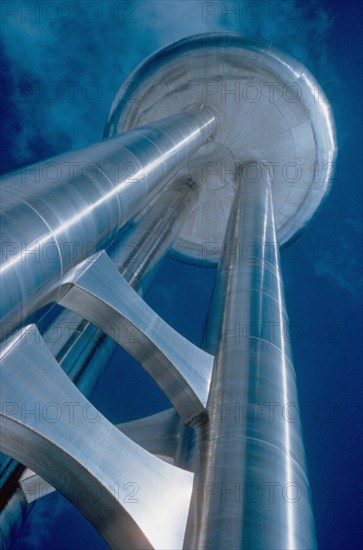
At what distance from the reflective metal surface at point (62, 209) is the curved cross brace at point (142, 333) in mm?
378

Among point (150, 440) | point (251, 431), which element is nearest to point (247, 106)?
point (150, 440)

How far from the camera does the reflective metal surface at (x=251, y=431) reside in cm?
419

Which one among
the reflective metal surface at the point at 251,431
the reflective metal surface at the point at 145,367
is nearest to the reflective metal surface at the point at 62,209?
the reflective metal surface at the point at 145,367

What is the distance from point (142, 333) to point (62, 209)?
191 cm

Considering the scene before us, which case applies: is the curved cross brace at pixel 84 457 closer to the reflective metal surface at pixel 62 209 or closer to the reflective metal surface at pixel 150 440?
the reflective metal surface at pixel 62 209

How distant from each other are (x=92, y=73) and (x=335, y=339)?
17.5m

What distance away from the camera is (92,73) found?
2473 centimetres

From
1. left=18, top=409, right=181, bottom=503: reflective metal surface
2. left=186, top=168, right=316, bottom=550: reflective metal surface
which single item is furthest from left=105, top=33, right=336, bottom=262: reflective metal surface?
left=18, top=409, right=181, bottom=503: reflective metal surface

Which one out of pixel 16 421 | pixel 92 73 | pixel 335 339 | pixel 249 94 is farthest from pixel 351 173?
pixel 16 421

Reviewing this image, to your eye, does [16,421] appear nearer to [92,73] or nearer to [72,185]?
[72,185]

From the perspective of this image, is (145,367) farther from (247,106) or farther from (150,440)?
(247,106)

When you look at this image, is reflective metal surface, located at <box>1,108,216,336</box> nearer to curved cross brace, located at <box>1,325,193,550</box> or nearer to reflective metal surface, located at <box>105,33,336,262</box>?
curved cross brace, located at <box>1,325,193,550</box>

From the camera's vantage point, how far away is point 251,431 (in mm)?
5094

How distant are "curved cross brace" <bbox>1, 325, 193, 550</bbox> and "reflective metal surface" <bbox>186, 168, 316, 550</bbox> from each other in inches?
15.7
